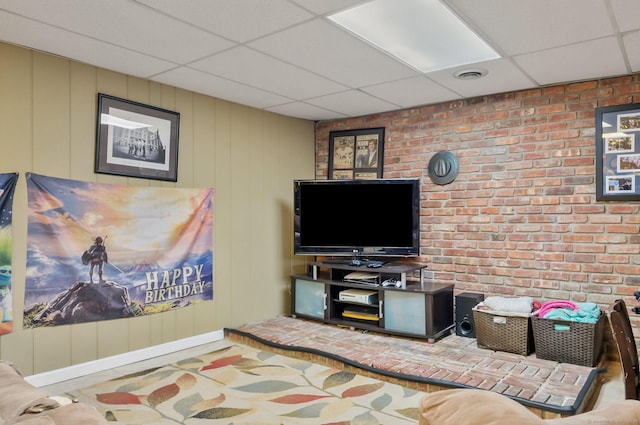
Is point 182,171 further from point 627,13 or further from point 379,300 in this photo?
point 627,13

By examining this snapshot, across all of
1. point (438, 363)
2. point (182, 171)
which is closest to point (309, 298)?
point (438, 363)

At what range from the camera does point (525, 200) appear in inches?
159

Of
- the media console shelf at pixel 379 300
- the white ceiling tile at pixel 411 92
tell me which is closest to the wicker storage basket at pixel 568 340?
the media console shelf at pixel 379 300

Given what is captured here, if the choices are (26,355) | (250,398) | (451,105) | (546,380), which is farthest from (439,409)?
(451,105)

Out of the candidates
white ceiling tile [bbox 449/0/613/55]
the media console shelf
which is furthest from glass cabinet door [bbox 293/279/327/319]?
white ceiling tile [bbox 449/0/613/55]

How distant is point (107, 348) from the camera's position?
347 centimetres

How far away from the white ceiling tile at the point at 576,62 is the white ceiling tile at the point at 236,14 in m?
1.75

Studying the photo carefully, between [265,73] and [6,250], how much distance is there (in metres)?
2.21

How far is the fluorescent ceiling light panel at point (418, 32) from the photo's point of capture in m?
2.52

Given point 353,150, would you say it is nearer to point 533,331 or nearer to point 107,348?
point 533,331

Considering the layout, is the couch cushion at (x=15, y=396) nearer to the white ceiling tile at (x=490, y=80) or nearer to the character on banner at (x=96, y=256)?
the character on banner at (x=96, y=256)

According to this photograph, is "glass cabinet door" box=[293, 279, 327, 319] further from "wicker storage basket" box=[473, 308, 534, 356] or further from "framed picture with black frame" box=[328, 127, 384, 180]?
"wicker storage basket" box=[473, 308, 534, 356]

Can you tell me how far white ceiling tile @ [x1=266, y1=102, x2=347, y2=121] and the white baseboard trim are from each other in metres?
2.36

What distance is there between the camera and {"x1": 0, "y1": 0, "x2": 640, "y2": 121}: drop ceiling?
95.4 inches
